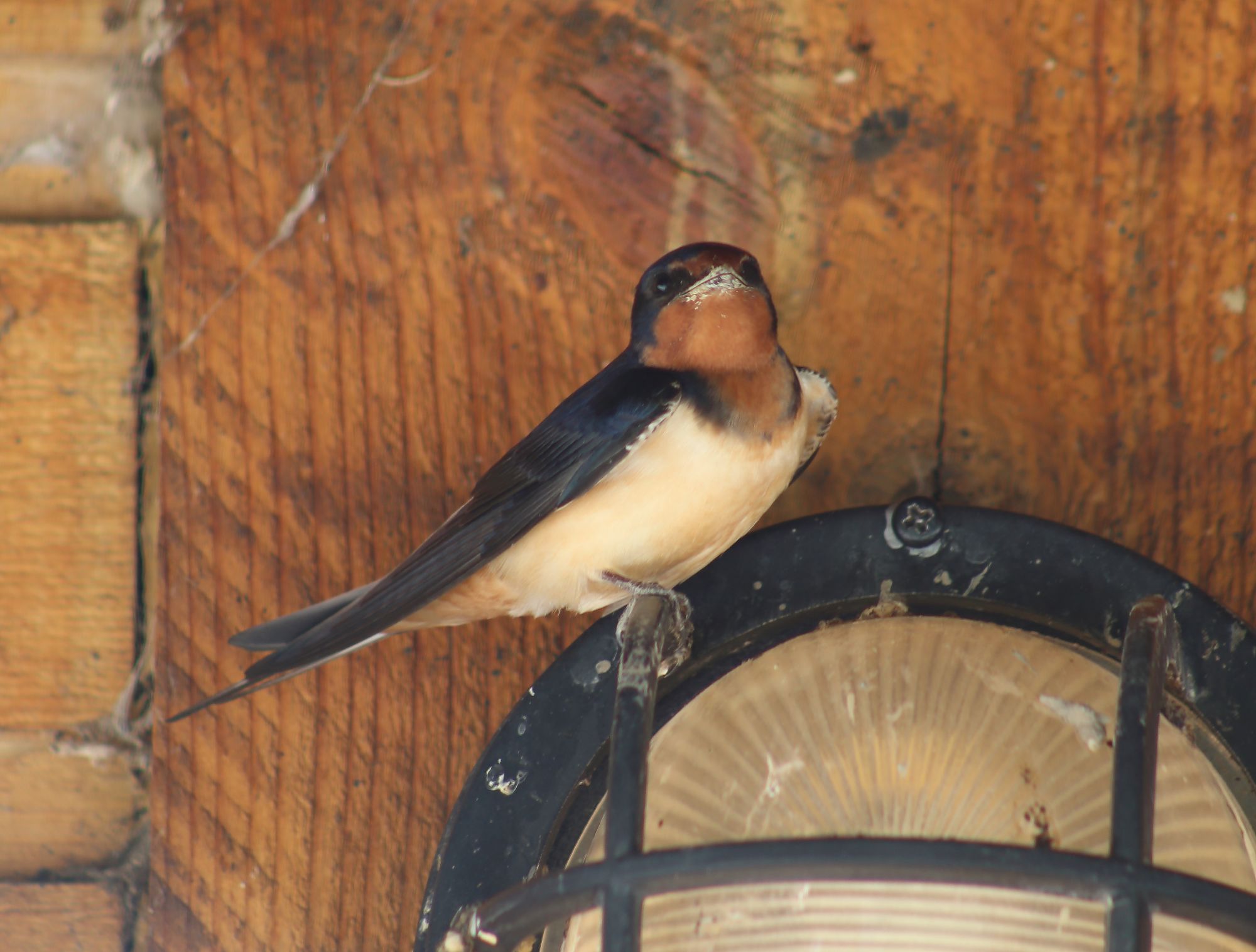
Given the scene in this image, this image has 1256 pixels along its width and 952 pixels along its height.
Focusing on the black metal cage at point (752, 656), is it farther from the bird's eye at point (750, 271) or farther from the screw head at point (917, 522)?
the bird's eye at point (750, 271)

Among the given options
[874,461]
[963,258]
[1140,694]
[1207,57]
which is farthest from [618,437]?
[1207,57]

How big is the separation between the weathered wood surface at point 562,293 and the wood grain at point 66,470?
0.19 ft

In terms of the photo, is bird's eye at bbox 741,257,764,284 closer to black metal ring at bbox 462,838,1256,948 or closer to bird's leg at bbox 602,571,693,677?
bird's leg at bbox 602,571,693,677

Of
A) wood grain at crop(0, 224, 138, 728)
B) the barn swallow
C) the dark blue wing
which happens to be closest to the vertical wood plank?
the barn swallow

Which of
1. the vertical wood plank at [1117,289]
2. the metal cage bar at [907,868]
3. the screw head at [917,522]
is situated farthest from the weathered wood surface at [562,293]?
the metal cage bar at [907,868]

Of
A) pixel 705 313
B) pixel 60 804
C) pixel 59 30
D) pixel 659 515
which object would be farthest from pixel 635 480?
pixel 59 30

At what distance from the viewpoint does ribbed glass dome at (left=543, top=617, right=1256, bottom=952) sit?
0.64 meters

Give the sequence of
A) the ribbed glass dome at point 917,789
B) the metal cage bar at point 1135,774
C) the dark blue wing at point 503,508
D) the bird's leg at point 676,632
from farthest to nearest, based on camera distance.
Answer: the dark blue wing at point 503,508
the bird's leg at point 676,632
the ribbed glass dome at point 917,789
the metal cage bar at point 1135,774

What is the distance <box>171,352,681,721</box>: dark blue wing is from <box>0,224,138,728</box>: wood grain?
203 millimetres

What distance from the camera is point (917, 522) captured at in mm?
861

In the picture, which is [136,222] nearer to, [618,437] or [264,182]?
[264,182]

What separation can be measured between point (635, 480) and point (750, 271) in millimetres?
191

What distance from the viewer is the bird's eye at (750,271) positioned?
3.25 feet

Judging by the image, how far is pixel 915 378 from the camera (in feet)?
3.44
